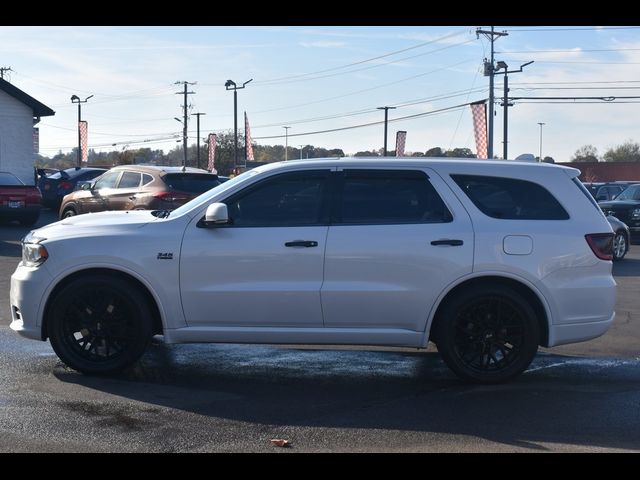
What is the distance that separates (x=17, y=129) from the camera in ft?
115

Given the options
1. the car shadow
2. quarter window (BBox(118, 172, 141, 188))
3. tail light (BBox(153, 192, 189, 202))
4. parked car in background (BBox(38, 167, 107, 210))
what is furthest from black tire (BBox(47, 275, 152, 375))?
parked car in background (BBox(38, 167, 107, 210))

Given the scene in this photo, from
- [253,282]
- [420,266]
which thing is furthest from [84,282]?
[420,266]

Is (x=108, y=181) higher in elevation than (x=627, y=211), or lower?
higher

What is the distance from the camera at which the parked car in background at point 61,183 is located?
30219 mm

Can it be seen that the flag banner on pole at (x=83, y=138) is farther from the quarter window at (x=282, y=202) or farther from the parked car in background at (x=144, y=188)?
the quarter window at (x=282, y=202)

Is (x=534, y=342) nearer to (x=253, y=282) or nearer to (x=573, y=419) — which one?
(x=573, y=419)

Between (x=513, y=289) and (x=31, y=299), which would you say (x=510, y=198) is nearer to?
(x=513, y=289)

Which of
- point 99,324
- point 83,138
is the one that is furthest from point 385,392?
point 83,138

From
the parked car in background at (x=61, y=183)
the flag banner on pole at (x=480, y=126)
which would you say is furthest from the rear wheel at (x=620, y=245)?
the flag banner on pole at (x=480, y=126)

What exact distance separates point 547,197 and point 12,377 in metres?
4.77

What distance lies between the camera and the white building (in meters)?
34.5

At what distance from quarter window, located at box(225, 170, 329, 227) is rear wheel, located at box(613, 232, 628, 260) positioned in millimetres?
11943

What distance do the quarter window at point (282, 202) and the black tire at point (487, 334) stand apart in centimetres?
138

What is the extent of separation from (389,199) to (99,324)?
8.77ft
